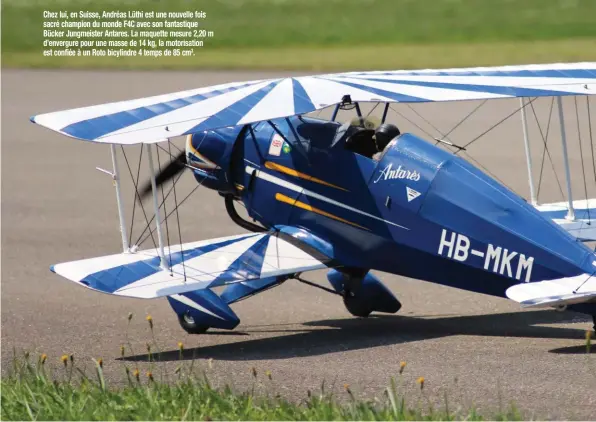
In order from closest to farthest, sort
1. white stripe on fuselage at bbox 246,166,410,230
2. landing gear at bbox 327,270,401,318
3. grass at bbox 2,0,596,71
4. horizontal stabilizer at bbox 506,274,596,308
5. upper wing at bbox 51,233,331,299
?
horizontal stabilizer at bbox 506,274,596,308
upper wing at bbox 51,233,331,299
white stripe on fuselage at bbox 246,166,410,230
landing gear at bbox 327,270,401,318
grass at bbox 2,0,596,71

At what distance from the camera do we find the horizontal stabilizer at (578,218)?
42.6 ft

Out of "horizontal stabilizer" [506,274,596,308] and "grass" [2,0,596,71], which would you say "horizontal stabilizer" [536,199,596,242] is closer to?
"horizontal stabilizer" [506,274,596,308]

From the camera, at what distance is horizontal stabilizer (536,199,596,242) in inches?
512

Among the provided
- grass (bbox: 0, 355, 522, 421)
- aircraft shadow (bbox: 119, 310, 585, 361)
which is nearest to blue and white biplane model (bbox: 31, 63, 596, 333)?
aircraft shadow (bbox: 119, 310, 585, 361)

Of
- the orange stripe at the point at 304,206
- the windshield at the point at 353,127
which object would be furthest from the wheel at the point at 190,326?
the windshield at the point at 353,127

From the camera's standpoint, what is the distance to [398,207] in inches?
446

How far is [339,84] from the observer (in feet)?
40.6

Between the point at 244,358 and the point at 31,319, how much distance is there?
10.6ft

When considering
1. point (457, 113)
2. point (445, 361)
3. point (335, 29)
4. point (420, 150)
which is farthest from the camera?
point (335, 29)

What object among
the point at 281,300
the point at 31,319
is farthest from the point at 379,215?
the point at 31,319

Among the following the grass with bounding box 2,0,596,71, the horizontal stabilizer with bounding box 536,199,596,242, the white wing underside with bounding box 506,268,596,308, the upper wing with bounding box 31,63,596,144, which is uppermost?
the grass with bounding box 2,0,596,71

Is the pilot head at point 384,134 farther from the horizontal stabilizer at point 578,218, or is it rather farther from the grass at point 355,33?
the grass at point 355,33

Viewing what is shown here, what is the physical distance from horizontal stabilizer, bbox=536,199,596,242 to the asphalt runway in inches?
40.8

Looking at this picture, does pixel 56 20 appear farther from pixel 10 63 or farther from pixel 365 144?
pixel 365 144
